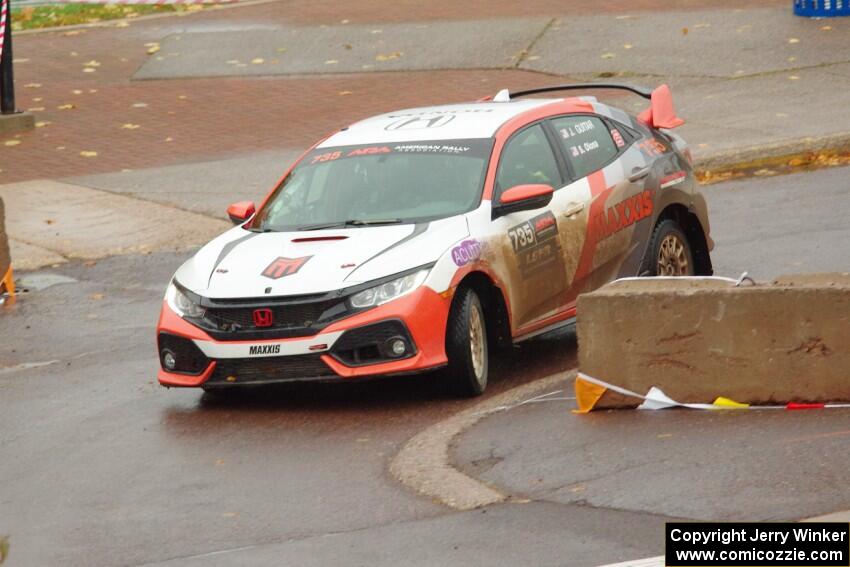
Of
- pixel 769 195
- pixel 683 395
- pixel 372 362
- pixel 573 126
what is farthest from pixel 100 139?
pixel 683 395

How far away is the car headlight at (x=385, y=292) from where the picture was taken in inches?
358

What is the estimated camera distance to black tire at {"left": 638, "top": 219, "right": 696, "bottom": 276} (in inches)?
434

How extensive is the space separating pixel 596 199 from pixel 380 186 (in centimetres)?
140

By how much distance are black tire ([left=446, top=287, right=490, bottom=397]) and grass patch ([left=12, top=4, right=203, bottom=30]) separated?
68.3ft

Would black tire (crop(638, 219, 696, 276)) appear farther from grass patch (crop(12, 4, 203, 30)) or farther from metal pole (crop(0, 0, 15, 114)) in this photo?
grass patch (crop(12, 4, 203, 30))

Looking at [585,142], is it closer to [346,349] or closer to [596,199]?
[596,199]

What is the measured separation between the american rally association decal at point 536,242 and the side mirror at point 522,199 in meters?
0.13

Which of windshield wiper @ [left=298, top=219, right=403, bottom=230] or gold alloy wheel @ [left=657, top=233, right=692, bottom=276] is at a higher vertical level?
windshield wiper @ [left=298, top=219, right=403, bottom=230]

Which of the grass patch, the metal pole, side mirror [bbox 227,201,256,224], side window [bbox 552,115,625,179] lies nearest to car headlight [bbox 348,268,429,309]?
side mirror [bbox 227,201,256,224]

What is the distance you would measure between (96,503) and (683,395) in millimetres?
2924

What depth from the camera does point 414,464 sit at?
26.4ft

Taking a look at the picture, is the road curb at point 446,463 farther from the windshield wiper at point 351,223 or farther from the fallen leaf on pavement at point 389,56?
the fallen leaf on pavement at point 389,56

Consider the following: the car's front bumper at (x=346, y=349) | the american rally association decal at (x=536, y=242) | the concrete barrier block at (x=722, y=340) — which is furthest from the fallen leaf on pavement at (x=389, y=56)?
the concrete barrier block at (x=722, y=340)

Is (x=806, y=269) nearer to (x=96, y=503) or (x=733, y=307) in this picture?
(x=733, y=307)
